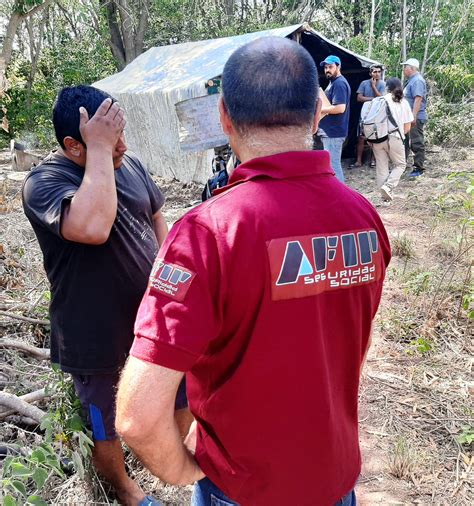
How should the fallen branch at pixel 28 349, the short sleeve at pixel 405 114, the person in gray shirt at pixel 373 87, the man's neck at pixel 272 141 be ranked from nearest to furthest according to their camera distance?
the man's neck at pixel 272 141 < the fallen branch at pixel 28 349 < the short sleeve at pixel 405 114 < the person in gray shirt at pixel 373 87

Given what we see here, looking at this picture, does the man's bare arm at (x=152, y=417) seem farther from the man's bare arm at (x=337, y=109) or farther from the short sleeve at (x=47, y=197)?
the man's bare arm at (x=337, y=109)

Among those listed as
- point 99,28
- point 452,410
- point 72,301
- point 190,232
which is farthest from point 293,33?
point 99,28

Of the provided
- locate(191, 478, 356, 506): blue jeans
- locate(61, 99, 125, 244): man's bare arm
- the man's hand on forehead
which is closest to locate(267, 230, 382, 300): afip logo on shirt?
locate(191, 478, 356, 506): blue jeans

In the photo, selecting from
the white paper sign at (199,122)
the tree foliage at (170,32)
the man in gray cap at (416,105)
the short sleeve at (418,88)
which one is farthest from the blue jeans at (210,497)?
the tree foliage at (170,32)

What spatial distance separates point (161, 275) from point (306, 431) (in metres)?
0.50

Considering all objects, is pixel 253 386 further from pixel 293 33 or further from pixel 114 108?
pixel 293 33

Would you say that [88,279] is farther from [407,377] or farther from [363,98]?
[363,98]

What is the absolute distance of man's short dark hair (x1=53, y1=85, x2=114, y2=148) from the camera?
1856 mm

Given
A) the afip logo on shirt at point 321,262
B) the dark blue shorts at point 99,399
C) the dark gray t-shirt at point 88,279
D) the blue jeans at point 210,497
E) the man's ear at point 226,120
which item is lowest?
the dark blue shorts at point 99,399

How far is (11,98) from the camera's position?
16.2 metres

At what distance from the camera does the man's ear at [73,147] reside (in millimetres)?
1904

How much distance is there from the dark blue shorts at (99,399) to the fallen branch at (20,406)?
0.58 m

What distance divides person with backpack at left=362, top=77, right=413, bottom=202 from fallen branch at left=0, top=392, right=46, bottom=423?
5.82 metres

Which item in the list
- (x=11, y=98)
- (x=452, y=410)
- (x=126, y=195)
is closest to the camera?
(x=126, y=195)
